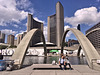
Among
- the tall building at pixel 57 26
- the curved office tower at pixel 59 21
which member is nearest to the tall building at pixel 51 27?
the tall building at pixel 57 26

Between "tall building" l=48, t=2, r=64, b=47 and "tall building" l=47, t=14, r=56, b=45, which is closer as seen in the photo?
"tall building" l=48, t=2, r=64, b=47

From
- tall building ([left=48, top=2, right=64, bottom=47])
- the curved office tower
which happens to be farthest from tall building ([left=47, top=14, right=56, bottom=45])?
the curved office tower

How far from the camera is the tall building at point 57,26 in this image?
130875 millimetres

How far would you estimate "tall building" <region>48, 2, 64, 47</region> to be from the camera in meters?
131

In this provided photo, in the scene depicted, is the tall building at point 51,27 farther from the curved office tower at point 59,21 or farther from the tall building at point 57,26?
the curved office tower at point 59,21

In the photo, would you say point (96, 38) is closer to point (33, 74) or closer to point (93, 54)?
point (93, 54)

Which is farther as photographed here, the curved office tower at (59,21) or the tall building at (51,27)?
the tall building at (51,27)

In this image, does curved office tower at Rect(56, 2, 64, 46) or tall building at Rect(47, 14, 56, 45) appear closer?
curved office tower at Rect(56, 2, 64, 46)

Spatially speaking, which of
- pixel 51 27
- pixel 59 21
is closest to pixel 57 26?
pixel 59 21

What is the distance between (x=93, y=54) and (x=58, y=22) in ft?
407

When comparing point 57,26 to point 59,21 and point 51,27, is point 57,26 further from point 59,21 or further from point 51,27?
point 51,27

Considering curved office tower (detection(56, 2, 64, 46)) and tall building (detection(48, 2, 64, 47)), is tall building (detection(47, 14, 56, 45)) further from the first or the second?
curved office tower (detection(56, 2, 64, 46))

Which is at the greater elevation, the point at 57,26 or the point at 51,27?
the point at 51,27

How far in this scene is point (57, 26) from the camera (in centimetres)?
13338
